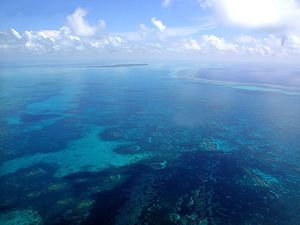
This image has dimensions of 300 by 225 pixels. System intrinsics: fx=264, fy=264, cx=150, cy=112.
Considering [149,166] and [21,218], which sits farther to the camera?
[149,166]

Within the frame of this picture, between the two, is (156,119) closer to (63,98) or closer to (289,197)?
(289,197)

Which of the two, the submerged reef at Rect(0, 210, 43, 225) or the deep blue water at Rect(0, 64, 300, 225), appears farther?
the deep blue water at Rect(0, 64, 300, 225)

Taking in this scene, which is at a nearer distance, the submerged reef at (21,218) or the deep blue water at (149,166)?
the submerged reef at (21,218)

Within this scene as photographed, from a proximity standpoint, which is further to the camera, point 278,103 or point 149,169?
point 278,103

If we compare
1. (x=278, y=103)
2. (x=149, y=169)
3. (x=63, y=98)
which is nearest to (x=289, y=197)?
(x=149, y=169)

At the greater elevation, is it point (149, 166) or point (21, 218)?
point (21, 218)

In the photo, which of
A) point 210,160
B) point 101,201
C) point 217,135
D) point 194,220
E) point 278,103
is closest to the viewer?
point 194,220

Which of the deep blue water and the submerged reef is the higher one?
the submerged reef

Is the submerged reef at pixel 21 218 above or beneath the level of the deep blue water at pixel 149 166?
above
